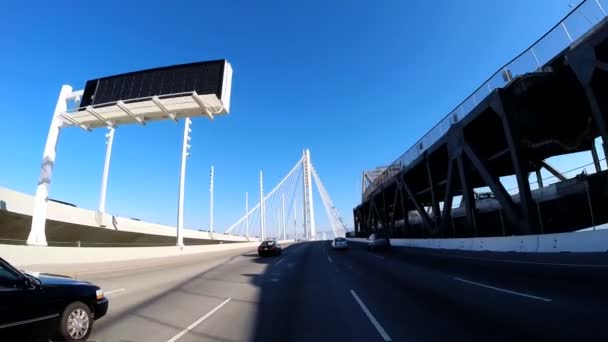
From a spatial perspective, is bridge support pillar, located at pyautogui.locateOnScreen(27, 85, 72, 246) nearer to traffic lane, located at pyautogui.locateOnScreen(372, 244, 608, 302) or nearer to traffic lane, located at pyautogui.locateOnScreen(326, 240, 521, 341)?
traffic lane, located at pyautogui.locateOnScreen(326, 240, 521, 341)

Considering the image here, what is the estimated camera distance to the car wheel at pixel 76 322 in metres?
5.67

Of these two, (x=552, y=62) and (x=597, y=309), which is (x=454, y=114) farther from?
(x=597, y=309)

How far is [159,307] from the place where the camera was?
8781 mm

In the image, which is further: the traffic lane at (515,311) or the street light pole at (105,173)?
the street light pole at (105,173)

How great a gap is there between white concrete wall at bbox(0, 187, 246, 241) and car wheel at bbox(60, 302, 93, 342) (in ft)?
86.7

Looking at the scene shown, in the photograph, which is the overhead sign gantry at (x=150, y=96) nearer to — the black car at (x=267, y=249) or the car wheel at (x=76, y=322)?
the black car at (x=267, y=249)

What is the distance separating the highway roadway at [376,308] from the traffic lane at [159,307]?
21 mm

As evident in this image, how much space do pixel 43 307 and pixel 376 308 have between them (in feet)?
19.7

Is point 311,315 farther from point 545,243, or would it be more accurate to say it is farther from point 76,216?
point 76,216

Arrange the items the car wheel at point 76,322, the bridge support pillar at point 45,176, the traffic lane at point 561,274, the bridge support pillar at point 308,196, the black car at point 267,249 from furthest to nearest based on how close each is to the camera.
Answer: the bridge support pillar at point 308,196, the black car at point 267,249, the bridge support pillar at point 45,176, the traffic lane at point 561,274, the car wheel at point 76,322

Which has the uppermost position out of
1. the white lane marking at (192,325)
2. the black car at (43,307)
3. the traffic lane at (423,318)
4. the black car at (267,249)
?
the black car at (267,249)

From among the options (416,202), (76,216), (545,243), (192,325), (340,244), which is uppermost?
(416,202)

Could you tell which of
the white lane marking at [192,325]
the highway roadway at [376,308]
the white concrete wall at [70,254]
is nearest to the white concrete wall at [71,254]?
the white concrete wall at [70,254]

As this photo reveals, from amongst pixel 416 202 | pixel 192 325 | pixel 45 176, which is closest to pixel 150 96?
pixel 45 176
